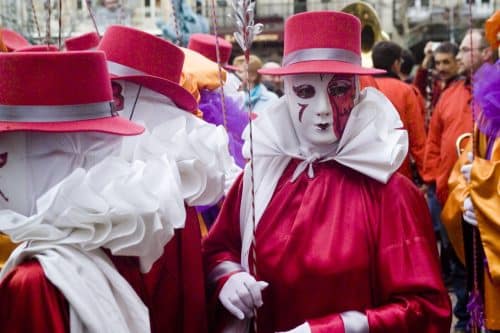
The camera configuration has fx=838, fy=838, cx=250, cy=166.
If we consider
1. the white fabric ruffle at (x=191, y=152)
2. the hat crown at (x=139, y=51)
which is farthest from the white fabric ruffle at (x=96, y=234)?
the hat crown at (x=139, y=51)

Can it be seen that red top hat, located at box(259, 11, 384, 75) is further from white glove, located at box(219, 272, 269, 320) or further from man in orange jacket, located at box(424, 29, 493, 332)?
man in orange jacket, located at box(424, 29, 493, 332)

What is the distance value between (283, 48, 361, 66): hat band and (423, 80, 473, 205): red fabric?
95.8 inches

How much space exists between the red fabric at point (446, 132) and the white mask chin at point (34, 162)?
3254mm

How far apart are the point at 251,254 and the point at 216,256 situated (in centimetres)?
22

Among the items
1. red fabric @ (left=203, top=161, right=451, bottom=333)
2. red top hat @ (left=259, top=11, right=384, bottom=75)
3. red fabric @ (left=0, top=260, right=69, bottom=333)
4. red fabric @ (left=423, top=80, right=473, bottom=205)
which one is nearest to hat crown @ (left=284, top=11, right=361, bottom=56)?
red top hat @ (left=259, top=11, right=384, bottom=75)

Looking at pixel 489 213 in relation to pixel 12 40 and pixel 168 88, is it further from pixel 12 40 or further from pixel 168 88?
pixel 12 40

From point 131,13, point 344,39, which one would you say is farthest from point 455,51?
point 131,13

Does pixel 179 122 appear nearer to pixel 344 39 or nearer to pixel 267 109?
pixel 267 109

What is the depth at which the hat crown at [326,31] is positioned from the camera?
2.87 metres

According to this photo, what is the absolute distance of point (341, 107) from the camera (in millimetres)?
2846

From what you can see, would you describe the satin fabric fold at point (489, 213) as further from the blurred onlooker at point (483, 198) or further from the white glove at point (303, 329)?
the white glove at point (303, 329)

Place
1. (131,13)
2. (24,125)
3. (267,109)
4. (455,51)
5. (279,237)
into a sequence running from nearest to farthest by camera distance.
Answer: (24,125) < (279,237) < (267,109) < (455,51) < (131,13)

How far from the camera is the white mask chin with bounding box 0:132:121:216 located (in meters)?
2.26

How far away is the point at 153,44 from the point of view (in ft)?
10.0
